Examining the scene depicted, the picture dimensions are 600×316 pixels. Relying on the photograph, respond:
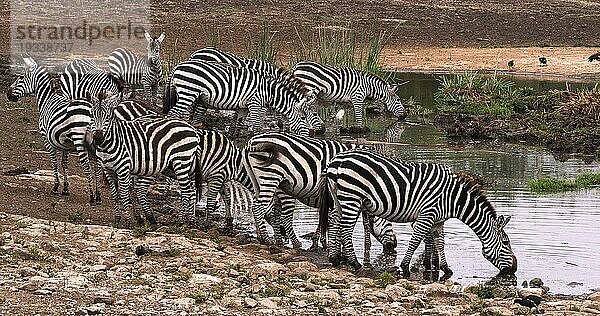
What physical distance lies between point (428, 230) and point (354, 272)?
2.81 ft

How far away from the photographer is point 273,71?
18266 millimetres

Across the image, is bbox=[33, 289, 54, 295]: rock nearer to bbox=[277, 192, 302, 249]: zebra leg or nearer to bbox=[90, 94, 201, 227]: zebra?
bbox=[90, 94, 201, 227]: zebra

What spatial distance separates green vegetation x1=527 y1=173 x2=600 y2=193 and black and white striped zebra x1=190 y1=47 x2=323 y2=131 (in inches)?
167

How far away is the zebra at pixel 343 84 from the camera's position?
19.9 meters

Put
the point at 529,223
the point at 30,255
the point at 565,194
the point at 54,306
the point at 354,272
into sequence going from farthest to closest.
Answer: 1. the point at 565,194
2. the point at 529,223
3. the point at 354,272
4. the point at 30,255
5. the point at 54,306

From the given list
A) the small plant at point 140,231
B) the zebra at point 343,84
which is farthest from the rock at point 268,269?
the zebra at point 343,84

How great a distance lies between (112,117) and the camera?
11086 millimetres

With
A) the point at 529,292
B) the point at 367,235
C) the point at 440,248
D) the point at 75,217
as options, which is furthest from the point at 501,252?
the point at 75,217

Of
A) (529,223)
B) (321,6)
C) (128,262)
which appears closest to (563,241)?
(529,223)

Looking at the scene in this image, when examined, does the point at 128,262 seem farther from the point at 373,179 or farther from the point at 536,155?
the point at 536,155

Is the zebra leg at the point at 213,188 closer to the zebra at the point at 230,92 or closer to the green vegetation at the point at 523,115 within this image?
the zebra at the point at 230,92

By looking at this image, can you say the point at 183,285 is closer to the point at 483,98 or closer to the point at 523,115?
the point at 523,115

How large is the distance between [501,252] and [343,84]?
10.2 metres

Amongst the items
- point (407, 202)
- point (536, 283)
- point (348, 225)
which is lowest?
point (536, 283)
